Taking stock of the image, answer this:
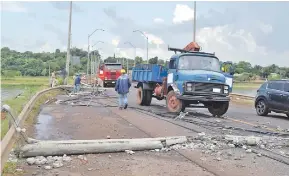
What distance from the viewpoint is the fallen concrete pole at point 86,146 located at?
7684mm

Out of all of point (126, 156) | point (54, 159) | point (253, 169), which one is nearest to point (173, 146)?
point (126, 156)

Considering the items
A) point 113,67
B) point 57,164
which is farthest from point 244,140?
point 113,67

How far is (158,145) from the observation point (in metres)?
8.92

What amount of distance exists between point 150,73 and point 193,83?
4523 mm

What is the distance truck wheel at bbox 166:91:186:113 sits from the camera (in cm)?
1642

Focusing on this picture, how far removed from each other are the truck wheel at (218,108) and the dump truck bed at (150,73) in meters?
2.72

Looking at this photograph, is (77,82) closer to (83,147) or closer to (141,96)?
(141,96)

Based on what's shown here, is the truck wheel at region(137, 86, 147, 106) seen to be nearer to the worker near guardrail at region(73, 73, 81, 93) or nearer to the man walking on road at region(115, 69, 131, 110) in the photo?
the man walking on road at region(115, 69, 131, 110)

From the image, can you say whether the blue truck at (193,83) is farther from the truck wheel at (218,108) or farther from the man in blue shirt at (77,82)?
the man in blue shirt at (77,82)

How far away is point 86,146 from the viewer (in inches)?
320

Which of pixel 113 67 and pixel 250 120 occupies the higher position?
pixel 113 67

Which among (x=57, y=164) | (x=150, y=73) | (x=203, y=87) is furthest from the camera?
(x=150, y=73)

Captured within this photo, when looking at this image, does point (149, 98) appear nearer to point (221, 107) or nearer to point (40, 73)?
point (221, 107)

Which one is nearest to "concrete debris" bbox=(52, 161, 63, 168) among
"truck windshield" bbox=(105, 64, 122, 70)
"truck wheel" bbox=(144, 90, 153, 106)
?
"truck wheel" bbox=(144, 90, 153, 106)
